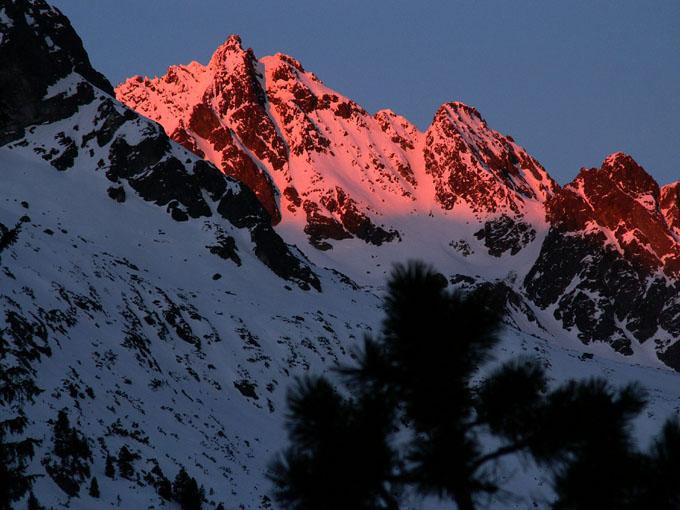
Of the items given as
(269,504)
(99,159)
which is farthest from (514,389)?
(99,159)

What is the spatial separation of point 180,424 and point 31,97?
93203 mm

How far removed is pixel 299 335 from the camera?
91.8 meters

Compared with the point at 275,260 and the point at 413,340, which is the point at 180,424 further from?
the point at 275,260

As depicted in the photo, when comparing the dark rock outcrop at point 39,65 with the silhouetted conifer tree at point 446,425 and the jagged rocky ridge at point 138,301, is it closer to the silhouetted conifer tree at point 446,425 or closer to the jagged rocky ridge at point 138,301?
the jagged rocky ridge at point 138,301

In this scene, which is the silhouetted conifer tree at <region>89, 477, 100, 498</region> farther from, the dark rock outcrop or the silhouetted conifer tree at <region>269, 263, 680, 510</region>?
the dark rock outcrop

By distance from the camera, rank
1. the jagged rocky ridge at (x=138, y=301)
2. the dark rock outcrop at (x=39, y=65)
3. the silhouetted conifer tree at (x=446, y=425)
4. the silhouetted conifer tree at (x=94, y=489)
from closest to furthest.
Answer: the silhouetted conifer tree at (x=446, y=425), the silhouetted conifer tree at (x=94, y=489), the jagged rocky ridge at (x=138, y=301), the dark rock outcrop at (x=39, y=65)

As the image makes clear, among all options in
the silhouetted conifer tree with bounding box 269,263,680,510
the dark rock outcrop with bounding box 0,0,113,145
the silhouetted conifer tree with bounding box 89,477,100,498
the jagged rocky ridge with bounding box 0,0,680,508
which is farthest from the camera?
the dark rock outcrop with bounding box 0,0,113,145

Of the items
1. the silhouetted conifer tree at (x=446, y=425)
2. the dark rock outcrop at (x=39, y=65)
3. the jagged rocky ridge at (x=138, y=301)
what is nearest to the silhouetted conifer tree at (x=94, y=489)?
the jagged rocky ridge at (x=138, y=301)

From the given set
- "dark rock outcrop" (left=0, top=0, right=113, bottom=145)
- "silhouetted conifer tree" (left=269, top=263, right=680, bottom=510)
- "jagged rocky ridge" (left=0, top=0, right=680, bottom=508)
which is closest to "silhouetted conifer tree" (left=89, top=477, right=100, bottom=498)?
"jagged rocky ridge" (left=0, top=0, right=680, bottom=508)

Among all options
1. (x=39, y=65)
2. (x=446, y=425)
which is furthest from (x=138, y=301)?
(x=39, y=65)

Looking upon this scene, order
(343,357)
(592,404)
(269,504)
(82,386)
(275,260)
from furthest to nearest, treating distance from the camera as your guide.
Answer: (275,260), (343,357), (82,386), (269,504), (592,404)

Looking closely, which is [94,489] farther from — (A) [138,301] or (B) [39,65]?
(B) [39,65]

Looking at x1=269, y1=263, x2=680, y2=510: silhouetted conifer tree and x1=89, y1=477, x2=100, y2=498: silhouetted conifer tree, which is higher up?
x1=269, y1=263, x2=680, y2=510: silhouetted conifer tree

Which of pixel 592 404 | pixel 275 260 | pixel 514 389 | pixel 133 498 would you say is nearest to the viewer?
pixel 592 404
